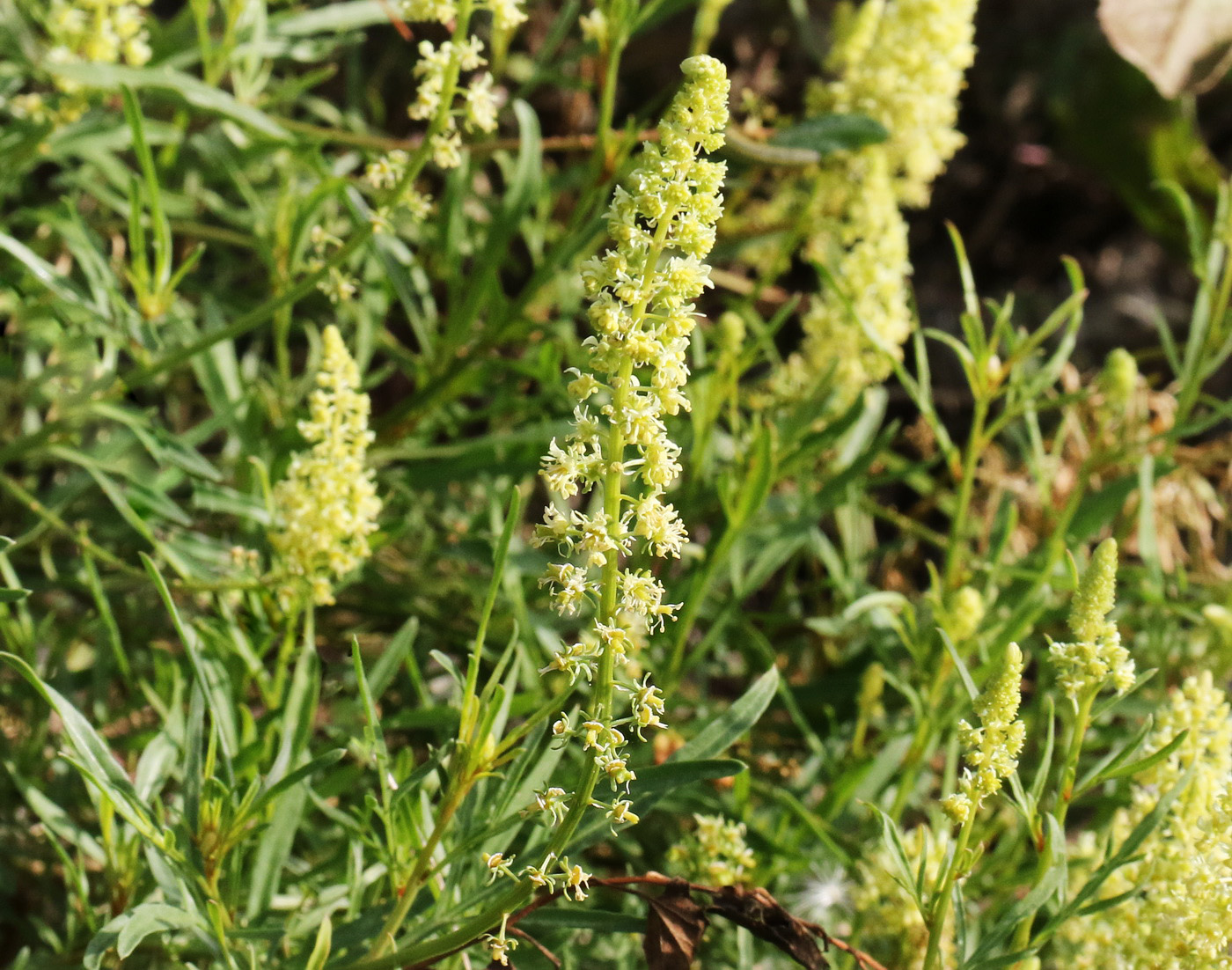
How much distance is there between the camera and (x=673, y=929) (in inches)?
31.2

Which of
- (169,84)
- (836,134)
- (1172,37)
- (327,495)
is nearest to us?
(327,495)

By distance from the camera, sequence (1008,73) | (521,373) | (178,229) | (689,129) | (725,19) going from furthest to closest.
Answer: (1008,73), (725,19), (178,229), (521,373), (689,129)

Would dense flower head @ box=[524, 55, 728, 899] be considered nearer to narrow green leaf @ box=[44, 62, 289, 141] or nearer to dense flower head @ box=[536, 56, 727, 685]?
dense flower head @ box=[536, 56, 727, 685]

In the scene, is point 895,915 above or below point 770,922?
below

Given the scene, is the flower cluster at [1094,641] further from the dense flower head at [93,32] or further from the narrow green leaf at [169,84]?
the dense flower head at [93,32]

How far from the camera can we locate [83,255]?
3.69ft

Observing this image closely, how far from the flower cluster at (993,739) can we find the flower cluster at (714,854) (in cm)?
29

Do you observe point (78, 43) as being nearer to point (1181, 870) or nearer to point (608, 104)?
point (608, 104)

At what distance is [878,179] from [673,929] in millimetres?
868

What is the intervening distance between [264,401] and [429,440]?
0.62ft

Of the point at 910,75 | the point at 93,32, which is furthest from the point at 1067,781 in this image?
the point at 93,32

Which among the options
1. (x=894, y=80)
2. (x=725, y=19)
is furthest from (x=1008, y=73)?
(x=894, y=80)

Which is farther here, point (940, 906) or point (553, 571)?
point (940, 906)

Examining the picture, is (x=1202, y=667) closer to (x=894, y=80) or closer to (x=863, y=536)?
(x=863, y=536)
